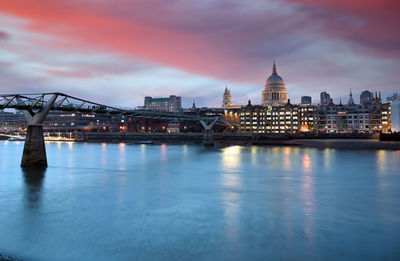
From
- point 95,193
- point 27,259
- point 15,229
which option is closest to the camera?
point 27,259

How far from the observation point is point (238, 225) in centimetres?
1706

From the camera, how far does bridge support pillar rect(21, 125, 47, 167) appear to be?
3703 centimetres

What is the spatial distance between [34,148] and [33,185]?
11.1 meters

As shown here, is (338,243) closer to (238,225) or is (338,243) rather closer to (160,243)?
(238,225)

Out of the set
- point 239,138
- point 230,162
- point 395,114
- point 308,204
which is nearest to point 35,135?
point 230,162

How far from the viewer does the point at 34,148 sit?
39094mm

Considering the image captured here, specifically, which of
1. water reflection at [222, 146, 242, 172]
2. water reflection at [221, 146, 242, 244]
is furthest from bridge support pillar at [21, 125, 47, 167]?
water reflection at [222, 146, 242, 172]

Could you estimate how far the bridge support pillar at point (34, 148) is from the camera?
37.0 metres

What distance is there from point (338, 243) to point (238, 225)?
4.99 meters

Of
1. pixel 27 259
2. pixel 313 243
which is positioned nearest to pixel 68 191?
pixel 27 259

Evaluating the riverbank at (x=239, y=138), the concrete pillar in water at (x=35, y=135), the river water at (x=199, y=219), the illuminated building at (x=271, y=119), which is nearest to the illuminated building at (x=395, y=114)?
the riverbank at (x=239, y=138)

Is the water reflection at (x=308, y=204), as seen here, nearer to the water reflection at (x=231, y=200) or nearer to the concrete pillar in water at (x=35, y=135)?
the water reflection at (x=231, y=200)

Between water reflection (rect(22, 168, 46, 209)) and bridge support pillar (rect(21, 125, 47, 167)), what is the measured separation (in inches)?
44.0

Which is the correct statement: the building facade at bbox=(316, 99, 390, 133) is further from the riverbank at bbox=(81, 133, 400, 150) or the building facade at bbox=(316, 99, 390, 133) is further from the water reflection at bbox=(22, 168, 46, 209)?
the water reflection at bbox=(22, 168, 46, 209)
